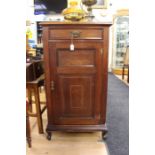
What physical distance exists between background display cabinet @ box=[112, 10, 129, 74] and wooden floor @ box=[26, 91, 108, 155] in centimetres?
398

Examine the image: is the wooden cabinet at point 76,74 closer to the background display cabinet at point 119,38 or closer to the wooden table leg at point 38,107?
the wooden table leg at point 38,107

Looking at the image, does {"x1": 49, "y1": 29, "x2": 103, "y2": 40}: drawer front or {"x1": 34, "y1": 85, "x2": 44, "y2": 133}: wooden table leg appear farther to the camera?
{"x1": 34, "y1": 85, "x2": 44, "y2": 133}: wooden table leg

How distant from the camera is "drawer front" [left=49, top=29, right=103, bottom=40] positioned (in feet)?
5.87

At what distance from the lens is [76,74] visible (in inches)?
73.6

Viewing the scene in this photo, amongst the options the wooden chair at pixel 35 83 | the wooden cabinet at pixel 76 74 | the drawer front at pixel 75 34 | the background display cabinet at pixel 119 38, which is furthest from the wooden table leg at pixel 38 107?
the background display cabinet at pixel 119 38

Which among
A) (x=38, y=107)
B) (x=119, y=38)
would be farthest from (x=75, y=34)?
(x=119, y=38)

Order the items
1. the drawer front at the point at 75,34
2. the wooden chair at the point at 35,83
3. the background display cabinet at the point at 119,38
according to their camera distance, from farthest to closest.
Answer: the background display cabinet at the point at 119,38 < the wooden chair at the point at 35,83 < the drawer front at the point at 75,34

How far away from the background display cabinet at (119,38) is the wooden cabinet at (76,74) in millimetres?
4069

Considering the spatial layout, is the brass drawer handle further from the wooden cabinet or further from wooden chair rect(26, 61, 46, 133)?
wooden chair rect(26, 61, 46, 133)

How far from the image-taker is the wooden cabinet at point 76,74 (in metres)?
1.79

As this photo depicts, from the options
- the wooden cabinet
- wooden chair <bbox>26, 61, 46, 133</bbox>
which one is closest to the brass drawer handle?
the wooden cabinet

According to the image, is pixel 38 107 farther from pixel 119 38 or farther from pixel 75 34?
pixel 119 38
